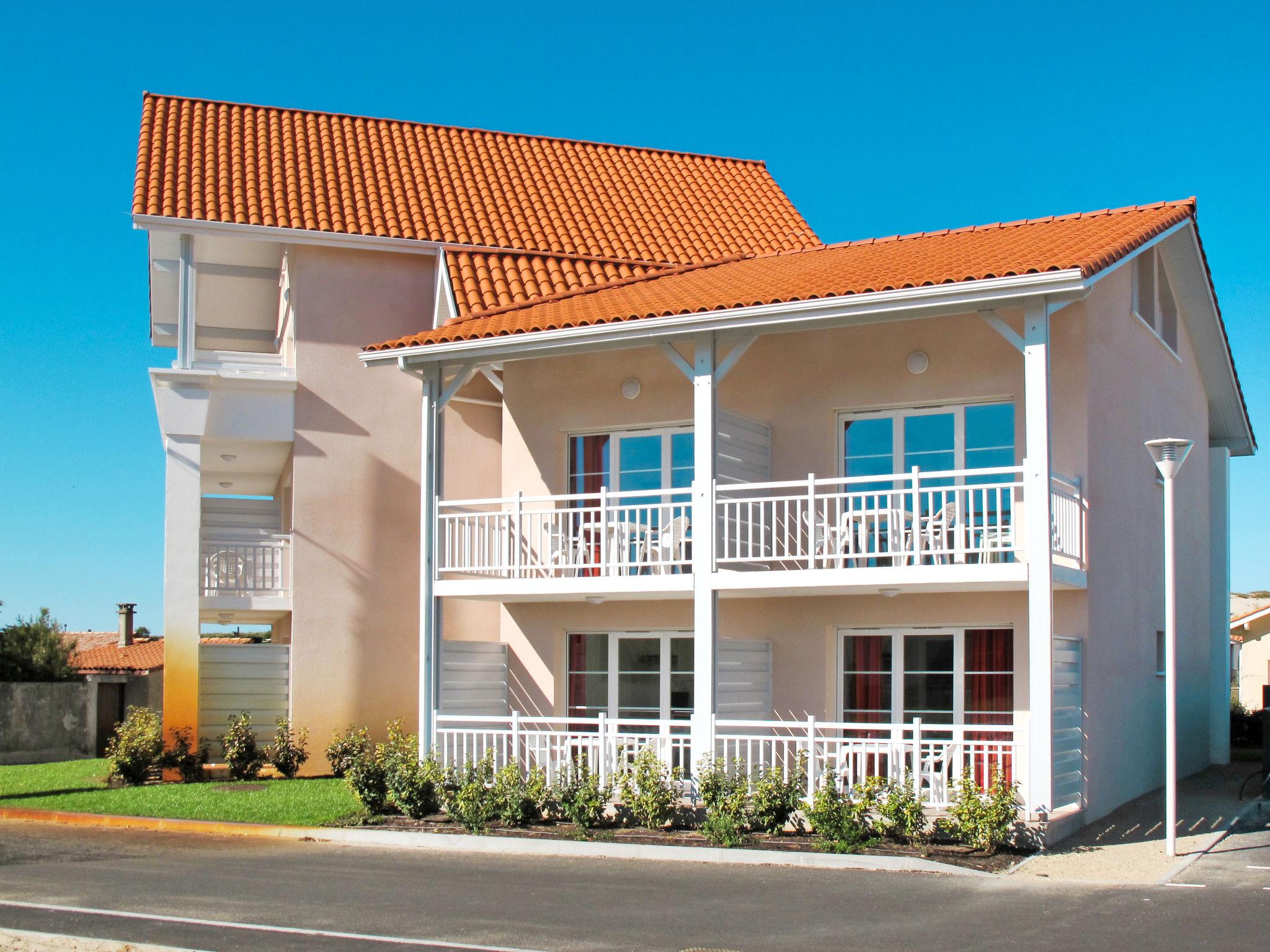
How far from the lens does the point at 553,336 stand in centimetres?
1683

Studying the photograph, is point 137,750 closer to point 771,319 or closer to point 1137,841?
point 771,319

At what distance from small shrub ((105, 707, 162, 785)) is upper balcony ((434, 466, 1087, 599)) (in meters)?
5.21

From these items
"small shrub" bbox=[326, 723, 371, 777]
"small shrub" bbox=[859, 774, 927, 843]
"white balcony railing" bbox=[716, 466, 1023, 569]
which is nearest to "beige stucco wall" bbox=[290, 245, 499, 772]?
"small shrub" bbox=[326, 723, 371, 777]

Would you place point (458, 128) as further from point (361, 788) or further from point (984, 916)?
point (984, 916)

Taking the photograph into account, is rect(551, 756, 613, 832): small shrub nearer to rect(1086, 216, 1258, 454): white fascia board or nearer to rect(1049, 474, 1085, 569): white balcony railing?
rect(1049, 474, 1085, 569): white balcony railing

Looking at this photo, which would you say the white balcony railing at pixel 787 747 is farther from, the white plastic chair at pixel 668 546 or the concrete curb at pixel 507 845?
the white plastic chair at pixel 668 546

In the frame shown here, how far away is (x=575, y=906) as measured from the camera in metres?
11.5

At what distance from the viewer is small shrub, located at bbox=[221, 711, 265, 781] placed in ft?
68.2

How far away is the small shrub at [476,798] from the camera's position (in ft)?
51.8

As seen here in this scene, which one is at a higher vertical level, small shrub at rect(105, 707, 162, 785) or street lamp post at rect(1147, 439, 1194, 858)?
street lamp post at rect(1147, 439, 1194, 858)

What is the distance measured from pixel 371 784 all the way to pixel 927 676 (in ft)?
22.2

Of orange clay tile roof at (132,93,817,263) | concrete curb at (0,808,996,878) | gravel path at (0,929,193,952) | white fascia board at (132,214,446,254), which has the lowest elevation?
concrete curb at (0,808,996,878)

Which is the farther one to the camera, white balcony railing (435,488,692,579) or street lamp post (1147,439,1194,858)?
white balcony railing (435,488,692,579)

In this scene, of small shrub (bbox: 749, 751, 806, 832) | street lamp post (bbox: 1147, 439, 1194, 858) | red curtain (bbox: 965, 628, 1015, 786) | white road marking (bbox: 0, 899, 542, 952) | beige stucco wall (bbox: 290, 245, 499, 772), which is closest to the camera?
white road marking (bbox: 0, 899, 542, 952)
